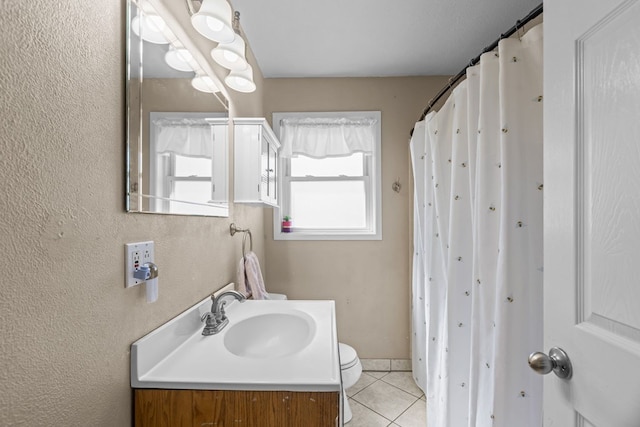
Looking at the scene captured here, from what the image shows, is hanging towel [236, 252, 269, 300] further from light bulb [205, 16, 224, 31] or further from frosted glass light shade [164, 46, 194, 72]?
light bulb [205, 16, 224, 31]

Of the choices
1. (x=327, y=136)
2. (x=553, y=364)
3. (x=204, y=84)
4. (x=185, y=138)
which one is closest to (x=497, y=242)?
(x=553, y=364)

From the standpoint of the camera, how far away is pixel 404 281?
2.30 metres

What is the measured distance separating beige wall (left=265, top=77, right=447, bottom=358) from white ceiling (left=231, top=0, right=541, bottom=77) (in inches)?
5.7

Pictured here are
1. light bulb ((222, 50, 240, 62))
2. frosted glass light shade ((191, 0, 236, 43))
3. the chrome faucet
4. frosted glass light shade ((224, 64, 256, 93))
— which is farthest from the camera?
frosted glass light shade ((224, 64, 256, 93))

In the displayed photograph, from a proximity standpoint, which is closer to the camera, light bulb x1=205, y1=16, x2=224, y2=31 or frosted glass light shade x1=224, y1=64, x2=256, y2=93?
light bulb x1=205, y1=16, x2=224, y2=31

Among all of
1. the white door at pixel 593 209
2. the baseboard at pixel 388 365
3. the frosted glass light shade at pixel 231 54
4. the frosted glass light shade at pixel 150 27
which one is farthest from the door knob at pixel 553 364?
the baseboard at pixel 388 365

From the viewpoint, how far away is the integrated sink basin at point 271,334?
46.3 inches

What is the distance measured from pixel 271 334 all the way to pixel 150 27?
1.23m

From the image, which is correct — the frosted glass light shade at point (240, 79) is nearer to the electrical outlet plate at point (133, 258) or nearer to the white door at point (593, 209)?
the electrical outlet plate at point (133, 258)

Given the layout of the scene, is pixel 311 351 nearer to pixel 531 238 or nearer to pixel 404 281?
pixel 531 238

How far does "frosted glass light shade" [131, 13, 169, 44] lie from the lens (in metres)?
0.80

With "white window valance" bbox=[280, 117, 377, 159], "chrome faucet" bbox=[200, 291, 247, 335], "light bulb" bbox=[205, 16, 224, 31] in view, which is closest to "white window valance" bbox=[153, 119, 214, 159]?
"light bulb" bbox=[205, 16, 224, 31]

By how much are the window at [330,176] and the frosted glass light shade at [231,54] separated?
1059 millimetres

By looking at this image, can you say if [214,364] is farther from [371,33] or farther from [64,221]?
[371,33]
